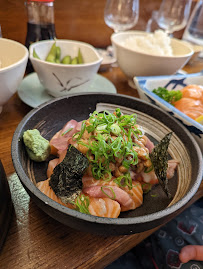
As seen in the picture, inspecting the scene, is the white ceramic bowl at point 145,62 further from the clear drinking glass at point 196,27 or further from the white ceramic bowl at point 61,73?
the clear drinking glass at point 196,27

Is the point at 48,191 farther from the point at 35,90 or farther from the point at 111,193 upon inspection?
the point at 35,90

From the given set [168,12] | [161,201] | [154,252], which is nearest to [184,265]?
[154,252]

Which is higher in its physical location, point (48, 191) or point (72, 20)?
point (72, 20)

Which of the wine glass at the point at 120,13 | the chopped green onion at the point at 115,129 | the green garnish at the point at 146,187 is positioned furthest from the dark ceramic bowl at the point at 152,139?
the wine glass at the point at 120,13

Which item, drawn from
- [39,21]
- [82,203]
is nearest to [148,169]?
[82,203]

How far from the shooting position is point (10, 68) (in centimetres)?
88

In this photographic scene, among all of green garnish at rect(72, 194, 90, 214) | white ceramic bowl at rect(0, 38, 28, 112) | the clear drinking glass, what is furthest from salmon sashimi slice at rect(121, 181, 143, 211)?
the clear drinking glass

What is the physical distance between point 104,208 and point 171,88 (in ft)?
3.23

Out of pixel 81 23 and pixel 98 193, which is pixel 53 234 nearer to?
pixel 98 193

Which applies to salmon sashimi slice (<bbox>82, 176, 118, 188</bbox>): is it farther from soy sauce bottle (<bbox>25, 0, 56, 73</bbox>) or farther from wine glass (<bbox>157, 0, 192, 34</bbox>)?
wine glass (<bbox>157, 0, 192, 34</bbox>)

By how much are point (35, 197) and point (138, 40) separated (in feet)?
4.79

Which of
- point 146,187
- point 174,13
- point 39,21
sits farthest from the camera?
point 174,13

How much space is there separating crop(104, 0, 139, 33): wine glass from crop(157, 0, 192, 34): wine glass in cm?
41

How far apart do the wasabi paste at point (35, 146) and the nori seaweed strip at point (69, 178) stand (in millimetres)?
139
